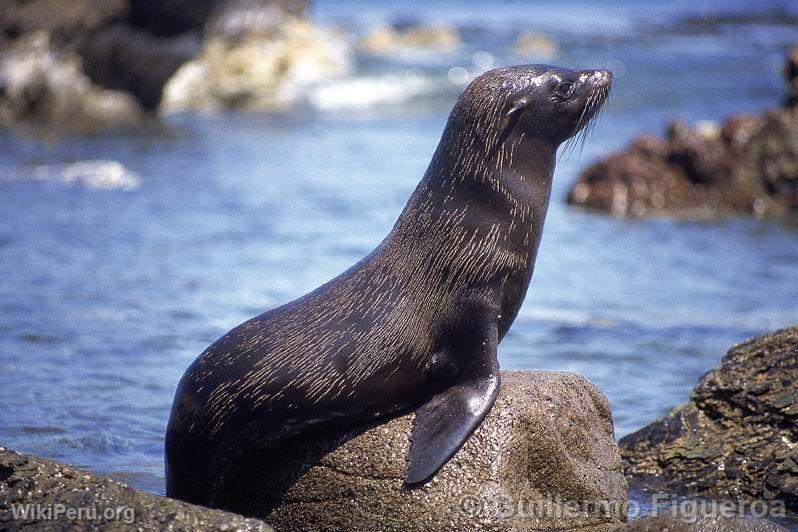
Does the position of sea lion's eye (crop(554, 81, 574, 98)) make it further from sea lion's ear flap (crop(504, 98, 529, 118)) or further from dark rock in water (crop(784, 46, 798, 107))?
dark rock in water (crop(784, 46, 798, 107))

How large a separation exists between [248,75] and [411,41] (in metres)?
21.4

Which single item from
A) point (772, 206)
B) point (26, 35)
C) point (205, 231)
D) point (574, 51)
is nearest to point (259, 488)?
point (205, 231)

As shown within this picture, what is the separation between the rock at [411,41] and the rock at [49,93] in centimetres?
2320

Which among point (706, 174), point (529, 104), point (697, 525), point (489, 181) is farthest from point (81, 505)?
point (706, 174)

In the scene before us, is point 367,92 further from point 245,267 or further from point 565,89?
point 565,89

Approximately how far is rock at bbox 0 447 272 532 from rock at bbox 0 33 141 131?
20.7 m

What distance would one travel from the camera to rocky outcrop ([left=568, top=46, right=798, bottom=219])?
16.6 m

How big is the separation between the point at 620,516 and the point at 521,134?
2014 millimetres

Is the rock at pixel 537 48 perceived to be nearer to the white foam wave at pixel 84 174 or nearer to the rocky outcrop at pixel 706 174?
the white foam wave at pixel 84 174

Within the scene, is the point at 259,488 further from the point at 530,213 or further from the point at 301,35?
the point at 301,35

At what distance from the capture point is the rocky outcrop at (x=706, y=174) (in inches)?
653

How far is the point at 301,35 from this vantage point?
114ft

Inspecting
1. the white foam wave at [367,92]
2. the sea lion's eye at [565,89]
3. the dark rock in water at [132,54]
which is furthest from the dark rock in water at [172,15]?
the sea lion's eye at [565,89]

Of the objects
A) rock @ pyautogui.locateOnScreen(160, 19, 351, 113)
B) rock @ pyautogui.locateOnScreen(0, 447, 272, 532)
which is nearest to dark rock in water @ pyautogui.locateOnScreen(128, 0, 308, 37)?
rock @ pyautogui.locateOnScreen(160, 19, 351, 113)
